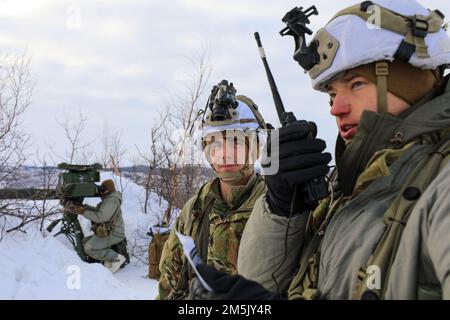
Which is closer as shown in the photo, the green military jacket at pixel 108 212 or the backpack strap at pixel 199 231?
the backpack strap at pixel 199 231

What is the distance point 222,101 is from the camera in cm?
333

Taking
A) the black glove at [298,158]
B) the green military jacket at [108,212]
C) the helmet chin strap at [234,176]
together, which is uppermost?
the black glove at [298,158]

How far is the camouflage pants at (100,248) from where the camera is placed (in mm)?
9562

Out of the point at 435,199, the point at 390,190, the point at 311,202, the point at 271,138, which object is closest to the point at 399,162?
the point at 390,190

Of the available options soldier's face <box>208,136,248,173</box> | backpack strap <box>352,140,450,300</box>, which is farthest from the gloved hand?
backpack strap <box>352,140,450,300</box>

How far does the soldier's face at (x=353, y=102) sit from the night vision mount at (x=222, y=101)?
1.67 m

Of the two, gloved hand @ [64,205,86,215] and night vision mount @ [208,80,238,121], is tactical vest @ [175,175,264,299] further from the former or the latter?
gloved hand @ [64,205,86,215]

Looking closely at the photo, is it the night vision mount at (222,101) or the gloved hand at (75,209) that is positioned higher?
the night vision mount at (222,101)

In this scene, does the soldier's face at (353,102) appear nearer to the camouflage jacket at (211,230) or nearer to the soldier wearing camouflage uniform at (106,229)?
the camouflage jacket at (211,230)

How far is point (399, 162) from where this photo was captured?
1.34 metres

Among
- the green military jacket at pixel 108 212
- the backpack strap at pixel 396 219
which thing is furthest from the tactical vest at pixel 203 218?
the green military jacket at pixel 108 212

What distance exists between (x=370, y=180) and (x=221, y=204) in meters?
1.81
